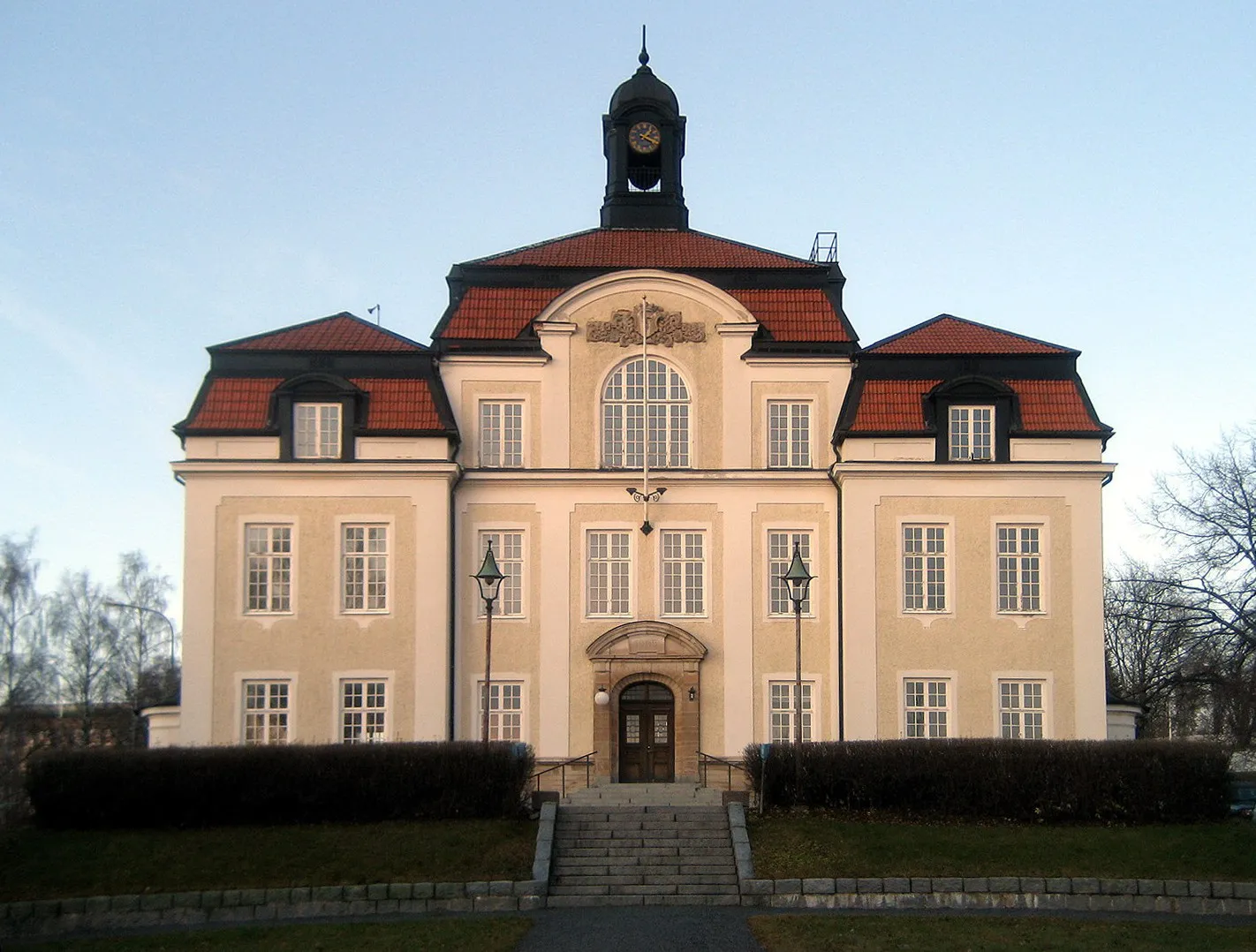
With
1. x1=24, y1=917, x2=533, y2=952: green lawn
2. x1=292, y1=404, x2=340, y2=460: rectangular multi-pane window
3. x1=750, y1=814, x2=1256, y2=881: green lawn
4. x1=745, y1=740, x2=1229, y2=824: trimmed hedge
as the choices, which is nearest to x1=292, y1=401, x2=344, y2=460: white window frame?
x1=292, y1=404, x2=340, y2=460: rectangular multi-pane window

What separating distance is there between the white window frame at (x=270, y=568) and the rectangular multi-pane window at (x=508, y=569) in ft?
13.2

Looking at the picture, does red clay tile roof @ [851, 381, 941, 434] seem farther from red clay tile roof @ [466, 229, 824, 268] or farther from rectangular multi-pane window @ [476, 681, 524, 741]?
rectangular multi-pane window @ [476, 681, 524, 741]

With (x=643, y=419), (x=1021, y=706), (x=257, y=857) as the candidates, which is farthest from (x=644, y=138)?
(x=257, y=857)

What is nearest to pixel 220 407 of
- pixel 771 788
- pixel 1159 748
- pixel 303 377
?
pixel 303 377

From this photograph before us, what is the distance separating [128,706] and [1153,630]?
3502 centimetres

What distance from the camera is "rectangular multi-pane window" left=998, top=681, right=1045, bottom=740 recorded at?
1308 inches

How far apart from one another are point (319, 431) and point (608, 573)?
6.99 meters

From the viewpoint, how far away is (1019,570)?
111 ft

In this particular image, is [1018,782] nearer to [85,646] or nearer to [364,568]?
[364,568]

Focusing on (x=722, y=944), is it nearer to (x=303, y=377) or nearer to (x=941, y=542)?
(x=941, y=542)

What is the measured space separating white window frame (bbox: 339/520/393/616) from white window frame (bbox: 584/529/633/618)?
4303 millimetres

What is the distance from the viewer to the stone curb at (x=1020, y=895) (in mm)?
23547

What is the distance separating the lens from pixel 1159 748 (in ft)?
92.4

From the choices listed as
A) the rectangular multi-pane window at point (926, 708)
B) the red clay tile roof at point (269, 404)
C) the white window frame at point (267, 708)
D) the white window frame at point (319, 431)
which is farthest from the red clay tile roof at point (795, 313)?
the white window frame at point (267, 708)
